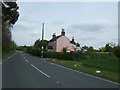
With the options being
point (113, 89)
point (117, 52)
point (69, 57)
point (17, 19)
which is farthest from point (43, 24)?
point (113, 89)

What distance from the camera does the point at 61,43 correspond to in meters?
102

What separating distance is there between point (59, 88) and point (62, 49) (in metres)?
90.2

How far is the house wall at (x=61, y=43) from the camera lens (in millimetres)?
101812

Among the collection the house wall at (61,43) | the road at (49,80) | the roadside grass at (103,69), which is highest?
the house wall at (61,43)

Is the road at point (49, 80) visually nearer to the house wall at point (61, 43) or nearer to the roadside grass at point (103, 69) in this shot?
the roadside grass at point (103, 69)

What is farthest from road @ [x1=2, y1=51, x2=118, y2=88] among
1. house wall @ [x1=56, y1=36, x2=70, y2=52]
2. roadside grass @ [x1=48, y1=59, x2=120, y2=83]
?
house wall @ [x1=56, y1=36, x2=70, y2=52]

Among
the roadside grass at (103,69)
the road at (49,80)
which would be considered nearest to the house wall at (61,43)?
the roadside grass at (103,69)

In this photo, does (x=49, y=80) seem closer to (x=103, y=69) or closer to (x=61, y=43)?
(x=103, y=69)

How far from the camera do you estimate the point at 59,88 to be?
38.5 feet

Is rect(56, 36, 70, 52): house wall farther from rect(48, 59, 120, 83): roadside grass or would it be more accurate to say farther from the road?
the road

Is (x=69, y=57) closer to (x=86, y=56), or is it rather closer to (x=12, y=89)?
(x=86, y=56)

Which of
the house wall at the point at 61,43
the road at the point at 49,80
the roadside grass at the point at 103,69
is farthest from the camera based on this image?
the house wall at the point at 61,43

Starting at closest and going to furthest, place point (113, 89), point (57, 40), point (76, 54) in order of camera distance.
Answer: point (113, 89) < point (76, 54) < point (57, 40)

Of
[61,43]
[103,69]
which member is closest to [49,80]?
[103,69]
